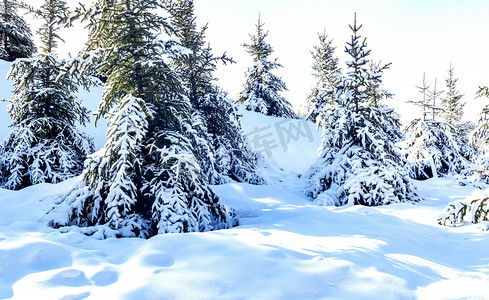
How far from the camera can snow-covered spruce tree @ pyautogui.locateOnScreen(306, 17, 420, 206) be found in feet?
26.4

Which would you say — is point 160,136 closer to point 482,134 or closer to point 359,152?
point 359,152

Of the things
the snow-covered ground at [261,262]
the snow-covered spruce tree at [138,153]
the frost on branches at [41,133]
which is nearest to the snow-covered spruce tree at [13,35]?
the frost on branches at [41,133]

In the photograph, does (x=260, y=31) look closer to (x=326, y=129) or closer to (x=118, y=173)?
(x=326, y=129)

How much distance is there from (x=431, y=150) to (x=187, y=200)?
13.5 meters

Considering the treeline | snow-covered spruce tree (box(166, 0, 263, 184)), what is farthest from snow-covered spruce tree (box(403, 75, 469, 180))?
snow-covered spruce tree (box(166, 0, 263, 184))

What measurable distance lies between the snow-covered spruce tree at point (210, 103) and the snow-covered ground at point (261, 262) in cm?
576

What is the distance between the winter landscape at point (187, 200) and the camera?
2965 mm

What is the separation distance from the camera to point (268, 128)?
2002cm

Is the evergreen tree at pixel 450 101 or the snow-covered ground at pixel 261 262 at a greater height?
the evergreen tree at pixel 450 101

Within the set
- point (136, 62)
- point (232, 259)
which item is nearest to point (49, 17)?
point (136, 62)

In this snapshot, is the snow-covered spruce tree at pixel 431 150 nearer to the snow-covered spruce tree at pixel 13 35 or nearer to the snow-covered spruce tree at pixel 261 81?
the snow-covered spruce tree at pixel 261 81

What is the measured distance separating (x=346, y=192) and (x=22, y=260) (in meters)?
7.93

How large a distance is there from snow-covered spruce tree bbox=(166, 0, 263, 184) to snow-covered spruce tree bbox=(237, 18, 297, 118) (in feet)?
39.8

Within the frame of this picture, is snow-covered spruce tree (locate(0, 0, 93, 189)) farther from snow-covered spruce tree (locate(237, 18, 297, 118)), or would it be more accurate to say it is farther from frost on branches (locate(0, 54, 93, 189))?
snow-covered spruce tree (locate(237, 18, 297, 118))
